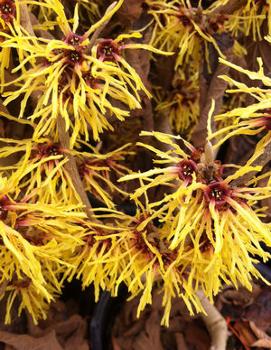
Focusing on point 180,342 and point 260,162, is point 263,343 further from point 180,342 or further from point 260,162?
point 260,162

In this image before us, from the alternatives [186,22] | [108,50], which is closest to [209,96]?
[186,22]

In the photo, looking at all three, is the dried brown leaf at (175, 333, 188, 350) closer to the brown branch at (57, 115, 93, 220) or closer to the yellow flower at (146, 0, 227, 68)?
the brown branch at (57, 115, 93, 220)

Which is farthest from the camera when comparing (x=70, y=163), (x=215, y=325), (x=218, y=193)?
(x=215, y=325)

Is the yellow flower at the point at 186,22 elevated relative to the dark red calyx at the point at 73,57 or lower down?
elevated

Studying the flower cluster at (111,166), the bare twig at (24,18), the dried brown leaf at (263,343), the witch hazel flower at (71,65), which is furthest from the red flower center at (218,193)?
the dried brown leaf at (263,343)

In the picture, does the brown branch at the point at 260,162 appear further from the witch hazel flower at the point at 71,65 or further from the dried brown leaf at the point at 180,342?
the dried brown leaf at the point at 180,342

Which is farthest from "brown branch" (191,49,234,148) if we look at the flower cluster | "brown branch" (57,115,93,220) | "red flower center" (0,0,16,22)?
"red flower center" (0,0,16,22)

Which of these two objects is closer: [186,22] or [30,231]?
[30,231]

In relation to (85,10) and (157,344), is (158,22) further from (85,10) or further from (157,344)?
(157,344)

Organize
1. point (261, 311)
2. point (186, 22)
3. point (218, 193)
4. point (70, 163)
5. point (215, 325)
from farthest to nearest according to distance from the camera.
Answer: point (261, 311) < point (215, 325) < point (186, 22) < point (70, 163) < point (218, 193)

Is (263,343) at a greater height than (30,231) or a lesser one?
lesser
